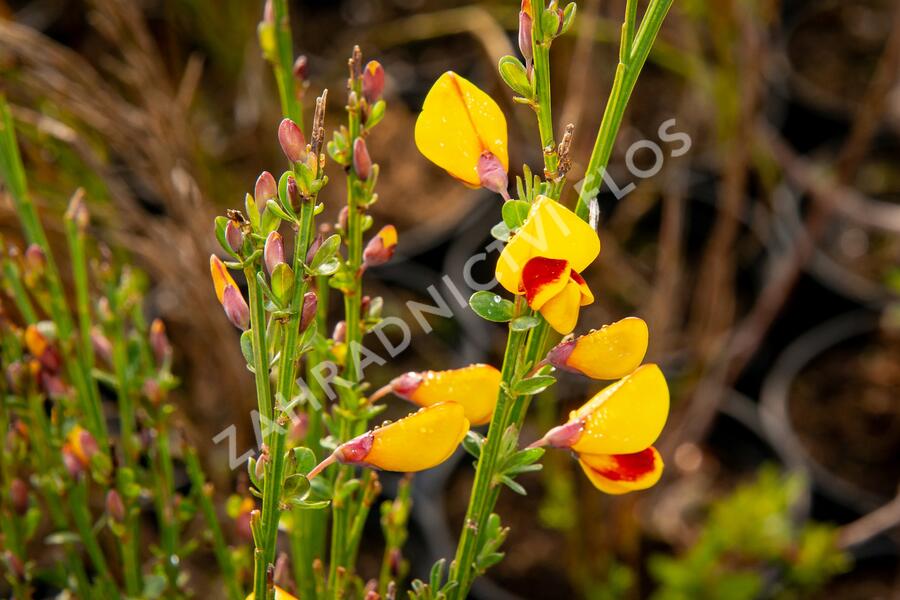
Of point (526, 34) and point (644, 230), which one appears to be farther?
point (644, 230)

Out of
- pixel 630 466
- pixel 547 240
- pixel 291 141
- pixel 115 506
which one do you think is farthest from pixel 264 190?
pixel 115 506

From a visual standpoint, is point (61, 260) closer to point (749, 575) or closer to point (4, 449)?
point (4, 449)

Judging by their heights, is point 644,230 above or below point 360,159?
below

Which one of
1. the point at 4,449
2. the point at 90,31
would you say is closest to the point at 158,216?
the point at 90,31

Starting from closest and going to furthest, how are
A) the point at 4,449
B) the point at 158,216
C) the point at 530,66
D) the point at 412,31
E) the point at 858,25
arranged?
1. the point at 530,66
2. the point at 4,449
3. the point at 412,31
4. the point at 158,216
5. the point at 858,25

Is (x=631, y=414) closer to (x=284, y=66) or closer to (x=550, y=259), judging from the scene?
(x=550, y=259)

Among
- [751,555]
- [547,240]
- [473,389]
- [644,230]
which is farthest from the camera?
[644,230]
